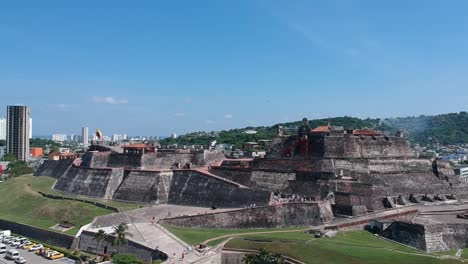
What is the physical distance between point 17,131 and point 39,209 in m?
116

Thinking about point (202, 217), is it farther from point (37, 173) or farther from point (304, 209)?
point (37, 173)

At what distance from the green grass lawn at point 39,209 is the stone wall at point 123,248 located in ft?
10.6

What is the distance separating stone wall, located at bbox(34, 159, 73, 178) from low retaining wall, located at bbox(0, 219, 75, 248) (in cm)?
2224

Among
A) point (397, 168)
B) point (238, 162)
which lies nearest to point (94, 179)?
point (238, 162)

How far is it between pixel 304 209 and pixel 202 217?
30.8ft

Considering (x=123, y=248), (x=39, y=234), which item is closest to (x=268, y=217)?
(x=123, y=248)

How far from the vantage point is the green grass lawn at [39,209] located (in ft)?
175

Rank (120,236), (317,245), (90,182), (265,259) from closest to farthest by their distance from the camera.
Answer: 1. (265,259)
2. (317,245)
3. (120,236)
4. (90,182)

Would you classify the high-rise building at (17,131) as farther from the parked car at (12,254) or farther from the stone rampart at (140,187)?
the parked car at (12,254)

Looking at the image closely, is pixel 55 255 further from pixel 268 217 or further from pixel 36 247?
pixel 268 217

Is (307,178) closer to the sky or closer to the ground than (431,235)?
closer to the sky

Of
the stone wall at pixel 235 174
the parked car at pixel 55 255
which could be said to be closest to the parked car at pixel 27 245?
the parked car at pixel 55 255

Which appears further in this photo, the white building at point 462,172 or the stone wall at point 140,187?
the white building at point 462,172

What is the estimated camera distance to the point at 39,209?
59531 mm
